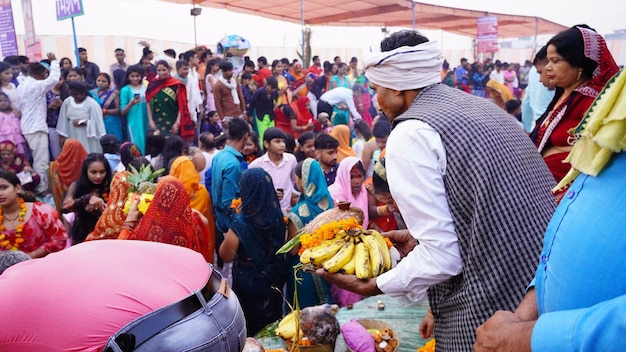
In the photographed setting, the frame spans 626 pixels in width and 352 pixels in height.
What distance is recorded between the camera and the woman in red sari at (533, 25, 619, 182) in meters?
3.10

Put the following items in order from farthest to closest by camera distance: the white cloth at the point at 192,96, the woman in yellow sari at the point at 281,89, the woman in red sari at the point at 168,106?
the woman in yellow sari at the point at 281,89 → the white cloth at the point at 192,96 → the woman in red sari at the point at 168,106

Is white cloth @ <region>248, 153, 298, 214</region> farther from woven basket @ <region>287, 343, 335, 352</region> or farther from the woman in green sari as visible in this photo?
woven basket @ <region>287, 343, 335, 352</region>

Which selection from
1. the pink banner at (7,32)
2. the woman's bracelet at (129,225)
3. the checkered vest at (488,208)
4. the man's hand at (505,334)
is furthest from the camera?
the pink banner at (7,32)

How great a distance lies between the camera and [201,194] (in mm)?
5109

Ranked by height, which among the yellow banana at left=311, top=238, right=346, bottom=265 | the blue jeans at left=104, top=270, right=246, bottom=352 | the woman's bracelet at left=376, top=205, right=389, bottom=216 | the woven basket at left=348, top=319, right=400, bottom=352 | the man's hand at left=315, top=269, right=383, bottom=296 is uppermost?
the blue jeans at left=104, top=270, right=246, bottom=352

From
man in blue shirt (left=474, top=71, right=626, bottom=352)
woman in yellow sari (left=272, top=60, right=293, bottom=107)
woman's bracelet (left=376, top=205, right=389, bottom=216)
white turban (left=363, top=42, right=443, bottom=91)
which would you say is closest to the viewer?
man in blue shirt (left=474, top=71, right=626, bottom=352)

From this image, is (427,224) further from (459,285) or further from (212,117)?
(212,117)

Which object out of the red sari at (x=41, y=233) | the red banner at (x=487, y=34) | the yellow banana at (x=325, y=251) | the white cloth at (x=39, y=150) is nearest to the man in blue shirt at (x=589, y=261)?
Answer: the yellow banana at (x=325, y=251)

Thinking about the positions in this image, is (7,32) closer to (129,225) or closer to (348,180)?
(129,225)

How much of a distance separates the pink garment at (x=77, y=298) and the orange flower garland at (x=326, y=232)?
986 millimetres

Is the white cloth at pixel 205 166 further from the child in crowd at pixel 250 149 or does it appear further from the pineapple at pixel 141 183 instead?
the pineapple at pixel 141 183

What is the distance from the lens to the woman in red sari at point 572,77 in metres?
3.10

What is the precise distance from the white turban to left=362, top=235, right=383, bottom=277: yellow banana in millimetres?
741

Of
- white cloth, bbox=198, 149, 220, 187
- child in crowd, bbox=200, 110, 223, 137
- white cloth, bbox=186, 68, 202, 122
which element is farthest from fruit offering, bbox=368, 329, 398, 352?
child in crowd, bbox=200, 110, 223, 137
